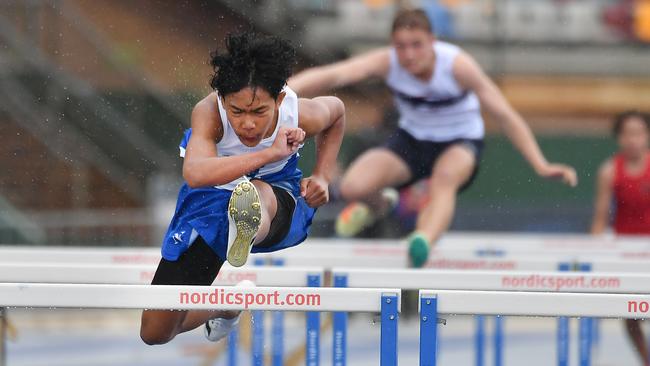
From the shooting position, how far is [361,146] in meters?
10.4

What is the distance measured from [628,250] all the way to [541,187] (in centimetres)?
658

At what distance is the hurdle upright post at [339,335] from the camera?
478 cm

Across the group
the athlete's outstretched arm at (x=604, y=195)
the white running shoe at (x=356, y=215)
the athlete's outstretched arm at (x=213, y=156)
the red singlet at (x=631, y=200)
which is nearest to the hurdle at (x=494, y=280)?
the athlete's outstretched arm at (x=213, y=156)

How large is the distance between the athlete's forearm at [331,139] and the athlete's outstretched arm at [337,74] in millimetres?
963

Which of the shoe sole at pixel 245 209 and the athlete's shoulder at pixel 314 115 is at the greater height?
the athlete's shoulder at pixel 314 115

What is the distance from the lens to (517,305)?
12.8 ft

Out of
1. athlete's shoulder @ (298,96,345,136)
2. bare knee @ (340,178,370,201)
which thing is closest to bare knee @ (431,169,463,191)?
bare knee @ (340,178,370,201)

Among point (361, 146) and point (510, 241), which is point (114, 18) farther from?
point (510, 241)

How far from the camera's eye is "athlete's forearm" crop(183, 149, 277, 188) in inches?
163

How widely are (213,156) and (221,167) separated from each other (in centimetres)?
10

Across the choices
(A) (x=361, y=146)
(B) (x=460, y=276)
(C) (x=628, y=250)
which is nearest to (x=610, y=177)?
(C) (x=628, y=250)

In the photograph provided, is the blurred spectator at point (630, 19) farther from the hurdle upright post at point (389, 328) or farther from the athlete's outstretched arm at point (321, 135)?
the hurdle upright post at point (389, 328)

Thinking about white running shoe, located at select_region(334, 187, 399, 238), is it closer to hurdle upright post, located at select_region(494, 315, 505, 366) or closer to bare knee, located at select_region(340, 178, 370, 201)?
bare knee, located at select_region(340, 178, 370, 201)

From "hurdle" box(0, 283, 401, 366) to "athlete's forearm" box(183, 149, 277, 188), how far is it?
40cm
